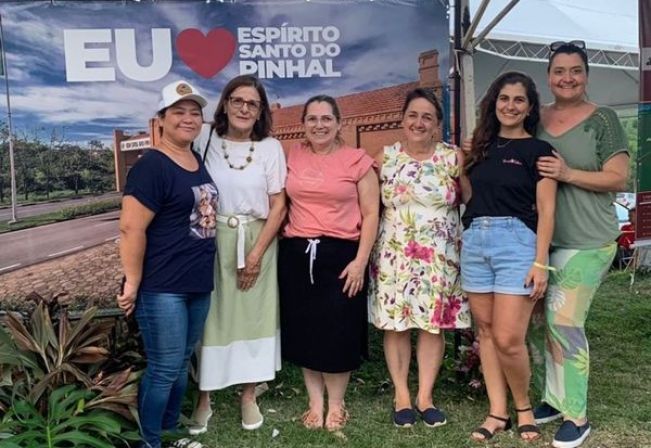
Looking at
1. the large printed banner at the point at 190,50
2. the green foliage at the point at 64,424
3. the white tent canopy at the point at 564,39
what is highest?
the white tent canopy at the point at 564,39

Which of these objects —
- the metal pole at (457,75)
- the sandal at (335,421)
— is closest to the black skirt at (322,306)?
the sandal at (335,421)

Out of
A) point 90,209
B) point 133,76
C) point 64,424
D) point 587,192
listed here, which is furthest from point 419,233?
point 90,209

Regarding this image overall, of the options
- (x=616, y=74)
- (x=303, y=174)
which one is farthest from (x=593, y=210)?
(x=616, y=74)

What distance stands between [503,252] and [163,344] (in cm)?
154

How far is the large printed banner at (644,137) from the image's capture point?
426cm

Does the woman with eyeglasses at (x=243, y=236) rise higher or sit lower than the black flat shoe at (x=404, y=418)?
higher

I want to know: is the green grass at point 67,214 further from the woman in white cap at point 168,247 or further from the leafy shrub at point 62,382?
the woman in white cap at point 168,247

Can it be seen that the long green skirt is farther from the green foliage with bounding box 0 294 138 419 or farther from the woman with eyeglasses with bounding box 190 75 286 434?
the green foliage with bounding box 0 294 138 419

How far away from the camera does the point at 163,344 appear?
2580 mm

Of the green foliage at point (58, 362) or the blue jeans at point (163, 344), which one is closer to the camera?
the blue jeans at point (163, 344)

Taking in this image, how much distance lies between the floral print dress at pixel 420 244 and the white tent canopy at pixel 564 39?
4978 mm

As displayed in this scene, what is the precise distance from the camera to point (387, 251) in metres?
3.00

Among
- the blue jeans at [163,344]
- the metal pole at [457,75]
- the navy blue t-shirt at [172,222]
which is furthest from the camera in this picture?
the metal pole at [457,75]

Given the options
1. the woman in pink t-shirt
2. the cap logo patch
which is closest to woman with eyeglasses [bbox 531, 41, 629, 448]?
the woman in pink t-shirt
